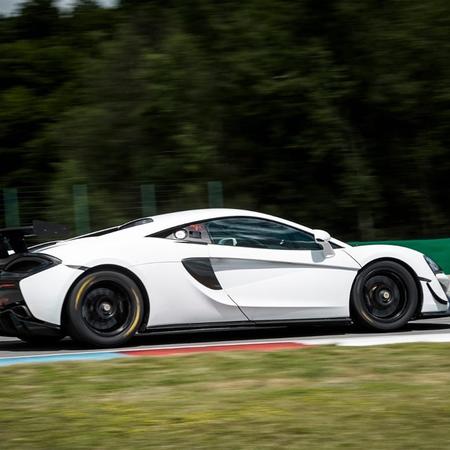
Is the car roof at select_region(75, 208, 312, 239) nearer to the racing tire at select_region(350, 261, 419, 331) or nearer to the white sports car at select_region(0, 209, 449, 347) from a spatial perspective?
the white sports car at select_region(0, 209, 449, 347)

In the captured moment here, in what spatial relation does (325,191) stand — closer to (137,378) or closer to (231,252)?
(231,252)

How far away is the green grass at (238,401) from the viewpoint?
4.57 m

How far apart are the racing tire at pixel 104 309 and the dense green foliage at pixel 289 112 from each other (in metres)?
12.1

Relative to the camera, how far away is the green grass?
457cm

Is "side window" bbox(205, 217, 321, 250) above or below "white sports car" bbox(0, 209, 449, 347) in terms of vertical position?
above

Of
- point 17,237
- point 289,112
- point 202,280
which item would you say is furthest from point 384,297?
point 289,112

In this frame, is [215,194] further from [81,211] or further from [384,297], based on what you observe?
[384,297]

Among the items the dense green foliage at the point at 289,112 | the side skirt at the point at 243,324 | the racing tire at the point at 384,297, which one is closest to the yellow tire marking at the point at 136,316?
the side skirt at the point at 243,324

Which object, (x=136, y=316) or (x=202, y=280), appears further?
(x=202, y=280)

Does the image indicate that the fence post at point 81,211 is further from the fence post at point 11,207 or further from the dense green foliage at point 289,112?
the dense green foliage at point 289,112

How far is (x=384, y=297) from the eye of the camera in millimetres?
9422

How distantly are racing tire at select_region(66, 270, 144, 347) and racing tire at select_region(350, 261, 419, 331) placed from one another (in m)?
2.10

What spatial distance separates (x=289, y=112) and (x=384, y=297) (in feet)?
41.3

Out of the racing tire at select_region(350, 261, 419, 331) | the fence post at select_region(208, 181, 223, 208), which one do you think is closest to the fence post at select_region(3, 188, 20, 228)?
the fence post at select_region(208, 181, 223, 208)
